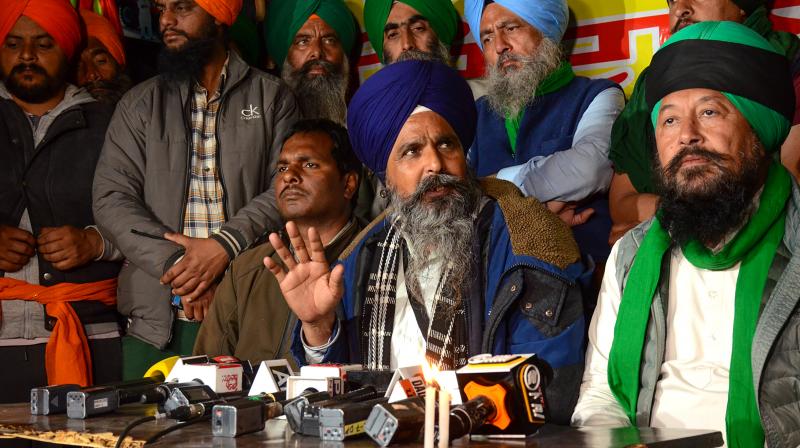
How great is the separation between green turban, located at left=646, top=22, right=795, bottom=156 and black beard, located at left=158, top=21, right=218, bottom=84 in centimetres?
270

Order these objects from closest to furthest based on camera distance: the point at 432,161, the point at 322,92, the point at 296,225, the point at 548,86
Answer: the point at 432,161 → the point at 296,225 → the point at 548,86 → the point at 322,92

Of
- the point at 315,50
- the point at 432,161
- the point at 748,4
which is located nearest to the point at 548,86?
the point at 748,4

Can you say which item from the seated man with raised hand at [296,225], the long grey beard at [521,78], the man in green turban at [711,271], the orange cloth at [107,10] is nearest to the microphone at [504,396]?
the man in green turban at [711,271]

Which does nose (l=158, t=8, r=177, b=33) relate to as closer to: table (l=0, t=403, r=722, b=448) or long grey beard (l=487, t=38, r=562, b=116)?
long grey beard (l=487, t=38, r=562, b=116)

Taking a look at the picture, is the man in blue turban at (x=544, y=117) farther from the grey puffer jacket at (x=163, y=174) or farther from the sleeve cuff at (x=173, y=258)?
the sleeve cuff at (x=173, y=258)

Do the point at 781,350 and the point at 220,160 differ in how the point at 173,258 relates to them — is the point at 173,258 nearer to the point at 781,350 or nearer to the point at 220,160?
the point at 220,160

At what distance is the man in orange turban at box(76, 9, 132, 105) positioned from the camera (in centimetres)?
573

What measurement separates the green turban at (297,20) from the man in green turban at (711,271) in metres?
2.86

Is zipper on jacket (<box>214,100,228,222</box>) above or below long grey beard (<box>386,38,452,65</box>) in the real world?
below

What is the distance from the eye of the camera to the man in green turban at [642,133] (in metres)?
4.04

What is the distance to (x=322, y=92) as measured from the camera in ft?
18.3

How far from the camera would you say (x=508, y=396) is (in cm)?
216

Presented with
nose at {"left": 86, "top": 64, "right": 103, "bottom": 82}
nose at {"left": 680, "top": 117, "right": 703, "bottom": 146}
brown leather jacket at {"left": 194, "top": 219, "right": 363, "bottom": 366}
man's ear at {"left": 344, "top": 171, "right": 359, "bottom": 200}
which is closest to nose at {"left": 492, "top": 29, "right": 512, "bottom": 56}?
man's ear at {"left": 344, "top": 171, "right": 359, "bottom": 200}

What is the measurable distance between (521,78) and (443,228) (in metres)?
1.41
